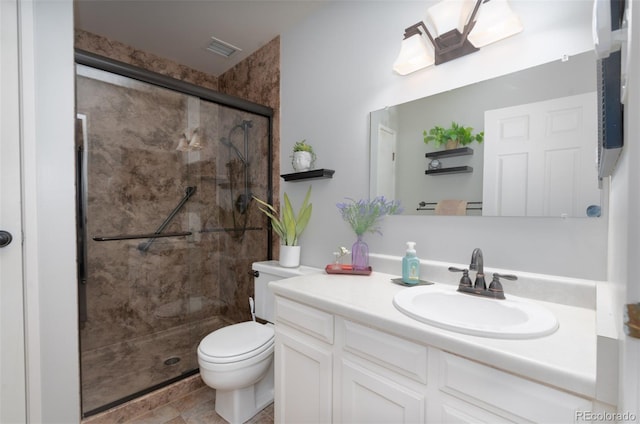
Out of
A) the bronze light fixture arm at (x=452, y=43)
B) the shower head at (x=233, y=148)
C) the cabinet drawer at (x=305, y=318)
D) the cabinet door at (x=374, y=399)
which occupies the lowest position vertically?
the cabinet door at (x=374, y=399)

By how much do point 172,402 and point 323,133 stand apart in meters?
1.95

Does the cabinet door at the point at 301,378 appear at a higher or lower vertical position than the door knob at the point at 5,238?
lower

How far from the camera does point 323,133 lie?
1.86 m

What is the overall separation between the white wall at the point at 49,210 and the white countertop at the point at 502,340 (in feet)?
3.60

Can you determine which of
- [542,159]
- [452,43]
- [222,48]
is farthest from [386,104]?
[222,48]

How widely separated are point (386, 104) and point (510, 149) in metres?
0.66

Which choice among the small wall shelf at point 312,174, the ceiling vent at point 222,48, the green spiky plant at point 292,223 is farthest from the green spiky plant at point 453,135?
the ceiling vent at point 222,48

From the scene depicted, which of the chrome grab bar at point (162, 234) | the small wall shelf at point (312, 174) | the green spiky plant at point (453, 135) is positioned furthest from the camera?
the chrome grab bar at point (162, 234)

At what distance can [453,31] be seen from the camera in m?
1.27

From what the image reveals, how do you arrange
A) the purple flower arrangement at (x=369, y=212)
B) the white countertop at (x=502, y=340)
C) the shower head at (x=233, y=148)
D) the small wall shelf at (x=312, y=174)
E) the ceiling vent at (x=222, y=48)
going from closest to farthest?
1. the white countertop at (x=502, y=340)
2. the purple flower arrangement at (x=369, y=212)
3. the small wall shelf at (x=312, y=174)
4. the shower head at (x=233, y=148)
5. the ceiling vent at (x=222, y=48)

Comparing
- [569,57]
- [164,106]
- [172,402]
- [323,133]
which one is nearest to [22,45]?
[164,106]

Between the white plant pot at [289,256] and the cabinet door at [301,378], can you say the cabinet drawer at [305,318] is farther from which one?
the white plant pot at [289,256]

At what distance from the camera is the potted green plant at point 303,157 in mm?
1872

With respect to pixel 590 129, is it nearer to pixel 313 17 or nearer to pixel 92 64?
pixel 313 17
